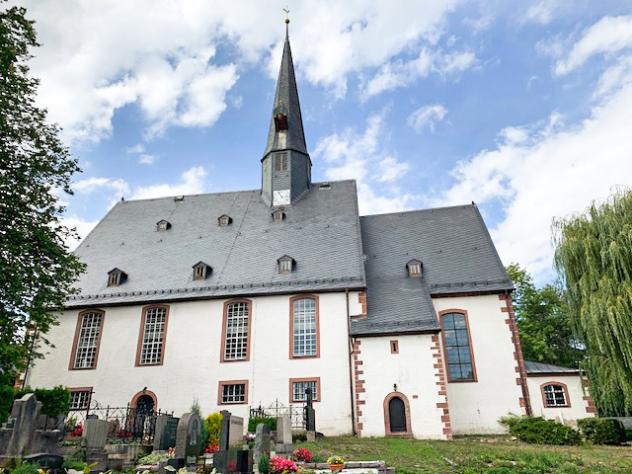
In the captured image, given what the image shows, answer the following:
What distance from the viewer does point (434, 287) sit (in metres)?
20.2

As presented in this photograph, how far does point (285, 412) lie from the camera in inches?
699

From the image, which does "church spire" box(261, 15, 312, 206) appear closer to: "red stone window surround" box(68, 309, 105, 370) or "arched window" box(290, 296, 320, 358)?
"arched window" box(290, 296, 320, 358)

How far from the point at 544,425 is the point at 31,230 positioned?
16156mm

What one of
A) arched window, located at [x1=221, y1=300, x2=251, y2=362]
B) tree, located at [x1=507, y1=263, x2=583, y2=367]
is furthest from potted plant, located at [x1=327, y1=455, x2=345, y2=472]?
tree, located at [x1=507, y1=263, x2=583, y2=367]

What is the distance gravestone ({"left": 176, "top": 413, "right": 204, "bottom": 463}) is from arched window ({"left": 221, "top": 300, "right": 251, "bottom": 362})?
9641 millimetres

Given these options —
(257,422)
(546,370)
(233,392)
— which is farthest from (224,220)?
(546,370)

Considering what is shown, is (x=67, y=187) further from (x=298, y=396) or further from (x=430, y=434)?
(x=430, y=434)

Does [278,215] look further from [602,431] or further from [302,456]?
[602,431]

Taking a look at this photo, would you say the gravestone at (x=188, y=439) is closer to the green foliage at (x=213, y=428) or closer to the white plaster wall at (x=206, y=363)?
the green foliage at (x=213, y=428)

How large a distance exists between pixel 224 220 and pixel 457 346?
12.8 metres

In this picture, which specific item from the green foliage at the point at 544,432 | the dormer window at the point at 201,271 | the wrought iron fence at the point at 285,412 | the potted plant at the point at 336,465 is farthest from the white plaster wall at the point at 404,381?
the potted plant at the point at 336,465

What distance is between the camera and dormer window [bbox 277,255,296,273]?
2083 centimetres

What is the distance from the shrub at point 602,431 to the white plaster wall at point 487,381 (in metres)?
2.77

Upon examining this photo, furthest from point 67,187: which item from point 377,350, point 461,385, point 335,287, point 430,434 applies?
point 461,385
